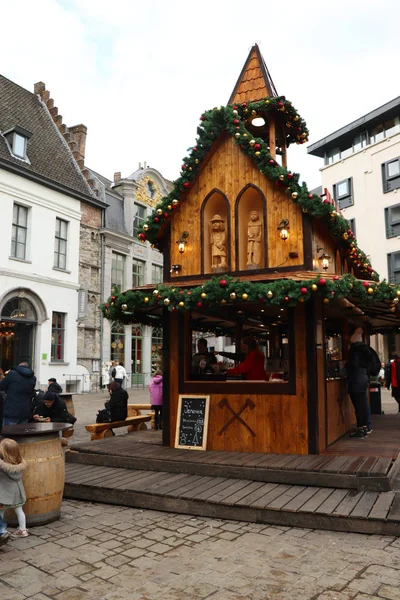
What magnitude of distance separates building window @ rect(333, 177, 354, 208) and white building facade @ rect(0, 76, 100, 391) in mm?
17955

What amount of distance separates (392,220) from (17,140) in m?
22.0

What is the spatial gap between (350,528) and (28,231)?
19323 mm

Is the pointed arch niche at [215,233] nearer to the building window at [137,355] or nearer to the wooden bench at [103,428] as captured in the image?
the wooden bench at [103,428]

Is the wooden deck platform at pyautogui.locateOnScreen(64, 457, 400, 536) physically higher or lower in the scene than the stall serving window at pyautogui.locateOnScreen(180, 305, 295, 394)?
lower

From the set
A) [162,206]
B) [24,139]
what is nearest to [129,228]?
[24,139]

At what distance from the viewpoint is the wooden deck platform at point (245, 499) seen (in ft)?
16.4

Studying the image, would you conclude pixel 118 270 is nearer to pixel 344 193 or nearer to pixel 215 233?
pixel 344 193

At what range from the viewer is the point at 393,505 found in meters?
5.20

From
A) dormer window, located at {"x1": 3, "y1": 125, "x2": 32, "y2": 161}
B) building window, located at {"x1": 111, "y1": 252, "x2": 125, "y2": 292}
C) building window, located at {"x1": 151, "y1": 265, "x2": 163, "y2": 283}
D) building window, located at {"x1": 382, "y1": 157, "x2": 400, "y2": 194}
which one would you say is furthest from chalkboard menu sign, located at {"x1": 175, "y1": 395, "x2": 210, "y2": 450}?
building window, located at {"x1": 382, "y1": 157, "x2": 400, "y2": 194}

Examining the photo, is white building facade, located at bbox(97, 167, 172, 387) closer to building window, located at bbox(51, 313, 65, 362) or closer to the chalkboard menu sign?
building window, located at bbox(51, 313, 65, 362)

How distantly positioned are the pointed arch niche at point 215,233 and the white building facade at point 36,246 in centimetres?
1375

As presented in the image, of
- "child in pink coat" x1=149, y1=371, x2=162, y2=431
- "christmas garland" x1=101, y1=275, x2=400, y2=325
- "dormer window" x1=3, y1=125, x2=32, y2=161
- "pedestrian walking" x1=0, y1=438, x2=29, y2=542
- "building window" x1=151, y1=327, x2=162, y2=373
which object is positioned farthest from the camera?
"building window" x1=151, y1=327, x2=162, y2=373

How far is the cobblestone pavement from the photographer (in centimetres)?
372

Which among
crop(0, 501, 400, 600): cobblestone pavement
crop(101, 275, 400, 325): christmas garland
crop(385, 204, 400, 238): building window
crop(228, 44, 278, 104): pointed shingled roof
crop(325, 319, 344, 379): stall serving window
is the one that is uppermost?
crop(385, 204, 400, 238): building window
